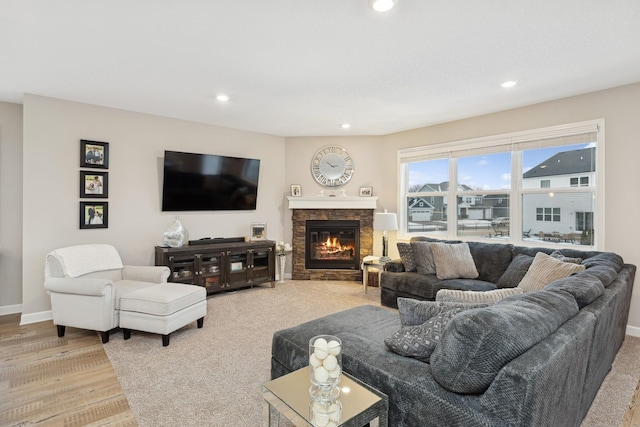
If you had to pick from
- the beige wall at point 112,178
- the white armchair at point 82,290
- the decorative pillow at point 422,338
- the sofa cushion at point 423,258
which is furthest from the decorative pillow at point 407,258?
the white armchair at point 82,290

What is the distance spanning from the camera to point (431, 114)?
4613mm

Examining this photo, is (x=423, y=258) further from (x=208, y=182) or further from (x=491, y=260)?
(x=208, y=182)

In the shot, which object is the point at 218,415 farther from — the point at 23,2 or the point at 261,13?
the point at 23,2

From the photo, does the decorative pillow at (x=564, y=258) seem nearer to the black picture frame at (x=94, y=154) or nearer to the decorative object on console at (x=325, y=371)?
the decorative object on console at (x=325, y=371)

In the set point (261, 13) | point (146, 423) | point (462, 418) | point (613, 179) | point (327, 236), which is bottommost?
point (146, 423)

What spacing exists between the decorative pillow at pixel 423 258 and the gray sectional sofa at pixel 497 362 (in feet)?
6.97

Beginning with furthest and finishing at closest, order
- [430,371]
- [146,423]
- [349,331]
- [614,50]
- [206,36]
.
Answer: [614,50] < [206,36] < [349,331] < [146,423] < [430,371]

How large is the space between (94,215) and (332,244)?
359 cm

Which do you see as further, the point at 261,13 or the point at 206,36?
the point at 206,36

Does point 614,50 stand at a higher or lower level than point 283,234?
higher

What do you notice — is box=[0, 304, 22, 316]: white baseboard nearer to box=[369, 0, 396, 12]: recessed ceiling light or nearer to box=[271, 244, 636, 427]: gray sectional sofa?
box=[271, 244, 636, 427]: gray sectional sofa

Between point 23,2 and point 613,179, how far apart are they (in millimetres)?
5332

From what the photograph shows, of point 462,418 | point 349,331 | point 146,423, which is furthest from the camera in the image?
point 349,331

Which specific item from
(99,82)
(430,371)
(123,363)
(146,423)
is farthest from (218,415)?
(99,82)
